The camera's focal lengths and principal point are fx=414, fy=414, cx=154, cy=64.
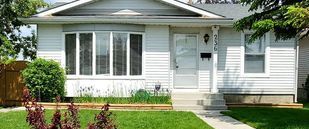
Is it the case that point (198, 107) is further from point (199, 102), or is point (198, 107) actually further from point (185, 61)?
point (185, 61)

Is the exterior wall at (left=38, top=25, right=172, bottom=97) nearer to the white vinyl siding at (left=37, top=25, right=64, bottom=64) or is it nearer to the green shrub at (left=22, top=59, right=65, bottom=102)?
the white vinyl siding at (left=37, top=25, right=64, bottom=64)

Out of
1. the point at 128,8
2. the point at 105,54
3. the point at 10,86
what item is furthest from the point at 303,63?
the point at 10,86

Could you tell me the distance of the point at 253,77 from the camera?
1755 centimetres

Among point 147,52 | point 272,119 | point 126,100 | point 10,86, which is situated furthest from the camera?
point 147,52

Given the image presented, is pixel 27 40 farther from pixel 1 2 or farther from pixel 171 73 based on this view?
pixel 171 73

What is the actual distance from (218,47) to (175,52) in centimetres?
183

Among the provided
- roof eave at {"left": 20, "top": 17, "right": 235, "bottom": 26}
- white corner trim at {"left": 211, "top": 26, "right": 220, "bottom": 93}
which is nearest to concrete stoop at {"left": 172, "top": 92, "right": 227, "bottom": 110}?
white corner trim at {"left": 211, "top": 26, "right": 220, "bottom": 93}

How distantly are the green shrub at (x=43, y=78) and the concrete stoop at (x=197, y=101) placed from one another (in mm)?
4529

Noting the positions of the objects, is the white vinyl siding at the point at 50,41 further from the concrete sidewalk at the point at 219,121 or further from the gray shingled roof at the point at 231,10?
the gray shingled roof at the point at 231,10

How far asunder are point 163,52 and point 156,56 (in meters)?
0.33

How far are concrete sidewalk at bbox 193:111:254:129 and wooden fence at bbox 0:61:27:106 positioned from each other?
7320 millimetres

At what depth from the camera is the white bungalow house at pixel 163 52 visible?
643 inches

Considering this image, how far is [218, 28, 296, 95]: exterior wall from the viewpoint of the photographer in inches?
690

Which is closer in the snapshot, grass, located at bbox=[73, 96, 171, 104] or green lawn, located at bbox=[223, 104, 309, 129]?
green lawn, located at bbox=[223, 104, 309, 129]
